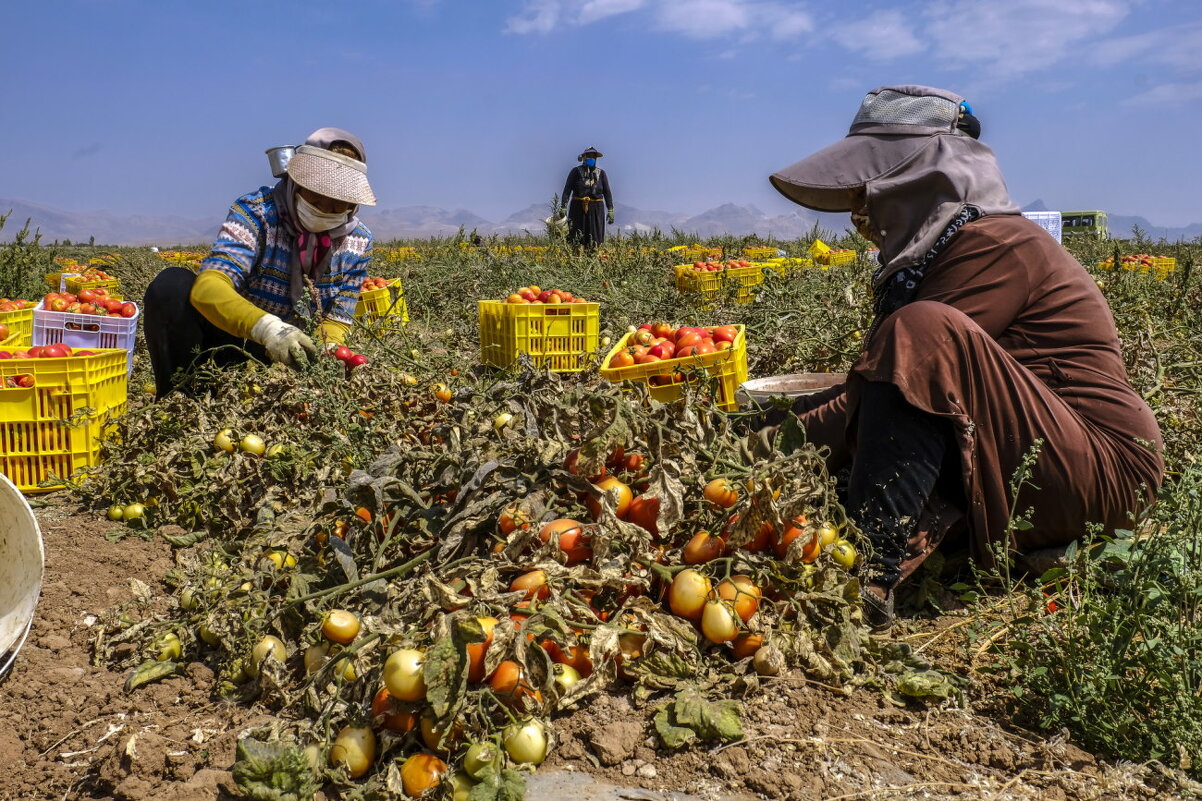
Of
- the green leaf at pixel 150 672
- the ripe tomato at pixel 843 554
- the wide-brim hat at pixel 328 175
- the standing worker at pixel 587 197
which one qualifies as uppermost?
the standing worker at pixel 587 197

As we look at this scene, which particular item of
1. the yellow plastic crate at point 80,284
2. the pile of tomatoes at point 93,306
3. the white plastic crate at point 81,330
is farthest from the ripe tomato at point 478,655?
the yellow plastic crate at point 80,284

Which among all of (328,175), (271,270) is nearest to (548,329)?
(328,175)

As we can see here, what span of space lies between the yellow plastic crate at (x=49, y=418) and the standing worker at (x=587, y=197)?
9.45 meters

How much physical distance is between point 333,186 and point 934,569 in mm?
2896

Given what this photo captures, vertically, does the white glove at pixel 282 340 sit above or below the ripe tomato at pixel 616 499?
above

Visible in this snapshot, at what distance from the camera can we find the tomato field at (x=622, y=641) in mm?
1646

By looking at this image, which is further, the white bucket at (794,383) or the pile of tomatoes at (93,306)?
the pile of tomatoes at (93,306)

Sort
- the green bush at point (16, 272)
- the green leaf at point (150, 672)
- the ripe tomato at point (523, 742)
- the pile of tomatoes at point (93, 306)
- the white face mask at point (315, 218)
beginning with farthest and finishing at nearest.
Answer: the green bush at point (16, 272)
the pile of tomatoes at point (93, 306)
the white face mask at point (315, 218)
the green leaf at point (150, 672)
the ripe tomato at point (523, 742)

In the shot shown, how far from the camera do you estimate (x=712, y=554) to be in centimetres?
198

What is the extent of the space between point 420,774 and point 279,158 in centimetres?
350

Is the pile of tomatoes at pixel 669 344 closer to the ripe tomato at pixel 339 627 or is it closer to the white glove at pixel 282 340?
the white glove at pixel 282 340

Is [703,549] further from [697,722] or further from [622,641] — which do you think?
[697,722]

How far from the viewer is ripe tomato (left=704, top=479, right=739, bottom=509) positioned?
2027 mm

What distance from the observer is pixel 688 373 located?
10.4 feet
